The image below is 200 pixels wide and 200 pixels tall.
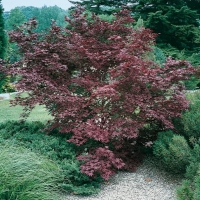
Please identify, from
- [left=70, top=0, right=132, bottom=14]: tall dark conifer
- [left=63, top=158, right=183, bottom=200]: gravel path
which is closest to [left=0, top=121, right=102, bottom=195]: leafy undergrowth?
[left=63, top=158, right=183, bottom=200]: gravel path

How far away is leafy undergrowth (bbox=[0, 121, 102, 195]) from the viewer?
158 inches

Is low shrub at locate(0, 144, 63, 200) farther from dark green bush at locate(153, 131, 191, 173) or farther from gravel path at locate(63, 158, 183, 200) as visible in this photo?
dark green bush at locate(153, 131, 191, 173)

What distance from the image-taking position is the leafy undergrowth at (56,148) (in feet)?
13.2

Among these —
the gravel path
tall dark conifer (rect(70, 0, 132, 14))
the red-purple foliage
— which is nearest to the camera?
the gravel path

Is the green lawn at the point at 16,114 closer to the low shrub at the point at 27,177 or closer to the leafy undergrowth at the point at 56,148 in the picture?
the leafy undergrowth at the point at 56,148

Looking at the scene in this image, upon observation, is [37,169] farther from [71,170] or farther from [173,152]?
[173,152]

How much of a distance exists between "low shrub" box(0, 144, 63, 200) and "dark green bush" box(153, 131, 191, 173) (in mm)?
1405

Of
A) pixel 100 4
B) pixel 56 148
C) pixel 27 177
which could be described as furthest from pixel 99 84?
pixel 100 4

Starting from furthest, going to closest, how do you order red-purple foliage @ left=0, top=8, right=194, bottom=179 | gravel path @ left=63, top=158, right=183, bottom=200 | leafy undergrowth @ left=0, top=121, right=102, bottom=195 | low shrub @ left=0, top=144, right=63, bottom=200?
red-purple foliage @ left=0, top=8, right=194, bottom=179, leafy undergrowth @ left=0, top=121, right=102, bottom=195, gravel path @ left=63, top=158, right=183, bottom=200, low shrub @ left=0, top=144, right=63, bottom=200

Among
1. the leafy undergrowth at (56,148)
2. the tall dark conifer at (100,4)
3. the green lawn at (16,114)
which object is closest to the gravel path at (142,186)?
the leafy undergrowth at (56,148)

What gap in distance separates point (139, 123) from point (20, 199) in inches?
78.2

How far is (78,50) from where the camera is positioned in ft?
15.3

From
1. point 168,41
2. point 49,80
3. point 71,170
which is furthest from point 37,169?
point 168,41

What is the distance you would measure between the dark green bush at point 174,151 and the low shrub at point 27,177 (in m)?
1.41
